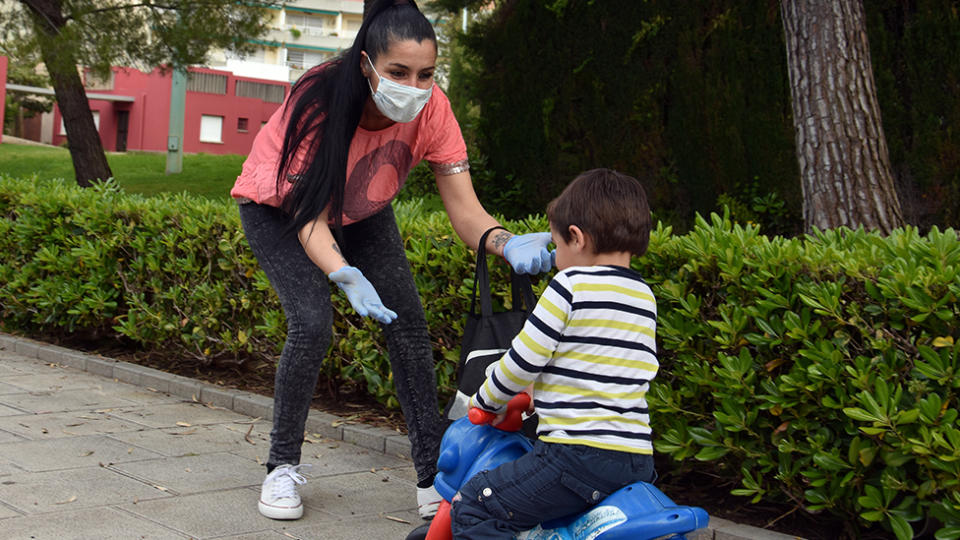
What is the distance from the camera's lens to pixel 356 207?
3684 millimetres

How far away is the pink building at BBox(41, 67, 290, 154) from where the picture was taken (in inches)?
1727

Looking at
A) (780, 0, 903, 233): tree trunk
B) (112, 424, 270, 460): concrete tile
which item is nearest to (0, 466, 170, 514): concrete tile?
(112, 424, 270, 460): concrete tile

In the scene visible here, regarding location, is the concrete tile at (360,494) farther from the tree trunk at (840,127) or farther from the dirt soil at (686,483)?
the tree trunk at (840,127)

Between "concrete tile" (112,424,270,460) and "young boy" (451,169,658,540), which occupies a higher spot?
"young boy" (451,169,658,540)

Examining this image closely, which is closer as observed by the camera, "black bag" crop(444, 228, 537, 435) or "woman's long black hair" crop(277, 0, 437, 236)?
"black bag" crop(444, 228, 537, 435)

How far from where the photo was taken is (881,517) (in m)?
3.30

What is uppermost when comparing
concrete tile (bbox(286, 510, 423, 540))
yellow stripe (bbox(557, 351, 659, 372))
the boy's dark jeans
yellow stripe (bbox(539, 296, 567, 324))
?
yellow stripe (bbox(539, 296, 567, 324))

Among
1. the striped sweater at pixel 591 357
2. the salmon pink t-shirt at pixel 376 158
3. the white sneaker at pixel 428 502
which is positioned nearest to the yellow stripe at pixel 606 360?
the striped sweater at pixel 591 357

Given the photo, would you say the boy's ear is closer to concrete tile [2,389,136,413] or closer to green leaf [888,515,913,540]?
green leaf [888,515,913,540]

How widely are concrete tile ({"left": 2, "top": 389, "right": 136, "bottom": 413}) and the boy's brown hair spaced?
3.98 meters

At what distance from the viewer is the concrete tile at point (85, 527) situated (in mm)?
3381

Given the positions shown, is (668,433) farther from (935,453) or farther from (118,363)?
(118,363)

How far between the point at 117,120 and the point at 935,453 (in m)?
46.8

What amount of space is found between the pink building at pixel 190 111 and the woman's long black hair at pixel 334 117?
41.7m
